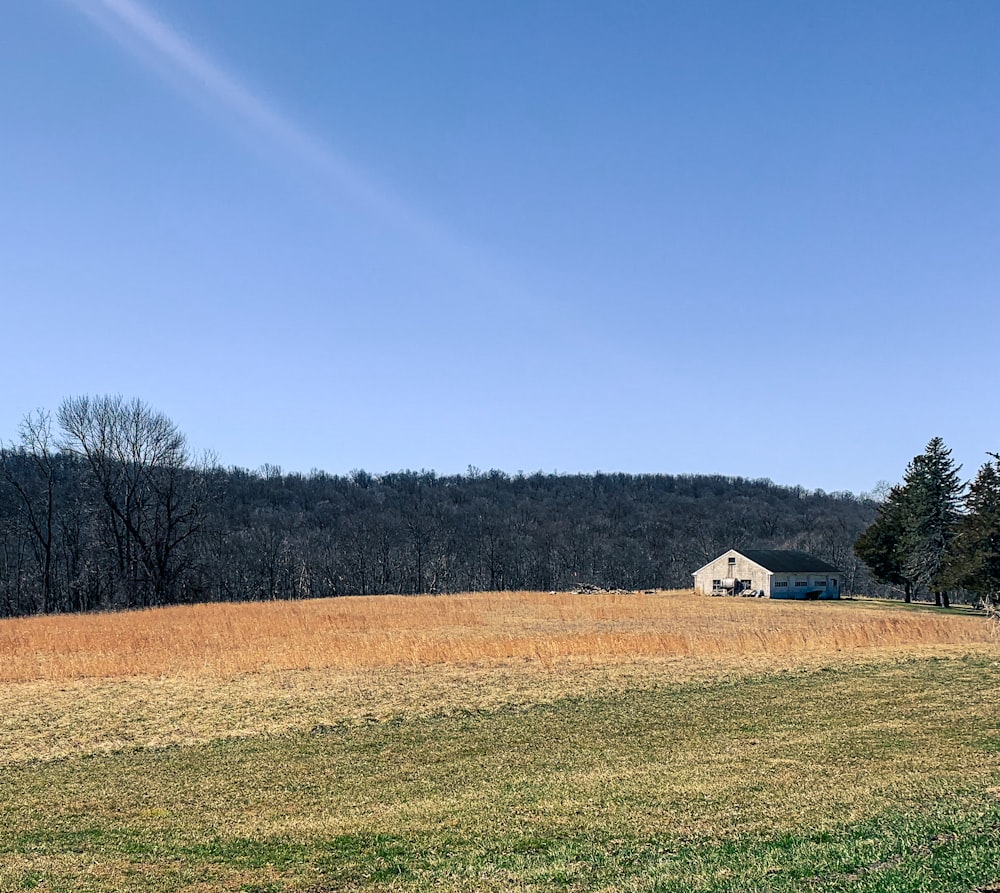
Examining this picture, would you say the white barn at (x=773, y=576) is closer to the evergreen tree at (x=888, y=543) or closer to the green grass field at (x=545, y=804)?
the evergreen tree at (x=888, y=543)

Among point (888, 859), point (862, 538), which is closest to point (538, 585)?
point (862, 538)

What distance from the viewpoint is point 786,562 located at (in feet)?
235

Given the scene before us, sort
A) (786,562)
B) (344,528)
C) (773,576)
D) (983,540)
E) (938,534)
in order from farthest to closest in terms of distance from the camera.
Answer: (344,528), (786,562), (773,576), (938,534), (983,540)

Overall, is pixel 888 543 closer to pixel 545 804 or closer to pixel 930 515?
pixel 930 515

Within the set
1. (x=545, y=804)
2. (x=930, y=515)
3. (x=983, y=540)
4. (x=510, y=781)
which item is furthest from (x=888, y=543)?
(x=545, y=804)

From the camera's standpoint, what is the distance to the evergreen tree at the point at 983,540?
46.0m

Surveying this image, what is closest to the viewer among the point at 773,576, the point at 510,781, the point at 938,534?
the point at 510,781

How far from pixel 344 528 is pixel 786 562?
59.5 m

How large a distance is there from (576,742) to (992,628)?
22.6 m

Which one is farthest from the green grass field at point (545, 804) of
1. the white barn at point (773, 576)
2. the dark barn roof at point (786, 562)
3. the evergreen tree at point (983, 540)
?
the dark barn roof at point (786, 562)

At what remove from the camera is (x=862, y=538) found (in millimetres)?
64562

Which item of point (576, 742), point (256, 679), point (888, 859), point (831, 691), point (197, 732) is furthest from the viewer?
point (256, 679)

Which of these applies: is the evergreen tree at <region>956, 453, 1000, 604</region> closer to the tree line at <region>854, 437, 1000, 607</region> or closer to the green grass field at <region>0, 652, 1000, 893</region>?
the tree line at <region>854, 437, 1000, 607</region>

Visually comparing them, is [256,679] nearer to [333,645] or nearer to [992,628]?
[333,645]
